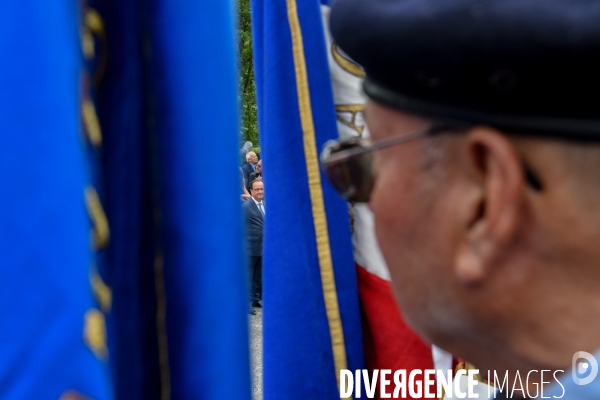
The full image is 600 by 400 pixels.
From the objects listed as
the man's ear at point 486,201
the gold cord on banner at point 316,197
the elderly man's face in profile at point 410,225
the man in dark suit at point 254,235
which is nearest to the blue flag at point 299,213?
the gold cord on banner at point 316,197

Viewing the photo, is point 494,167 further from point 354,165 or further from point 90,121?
point 90,121

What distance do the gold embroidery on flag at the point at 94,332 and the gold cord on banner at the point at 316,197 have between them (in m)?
0.57

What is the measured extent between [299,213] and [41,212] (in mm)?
576

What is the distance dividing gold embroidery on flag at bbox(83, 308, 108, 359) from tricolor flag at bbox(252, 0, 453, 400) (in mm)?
535

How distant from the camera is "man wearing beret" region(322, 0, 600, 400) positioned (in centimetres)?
49

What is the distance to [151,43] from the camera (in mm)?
664

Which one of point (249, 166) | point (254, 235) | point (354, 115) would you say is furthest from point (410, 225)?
point (249, 166)

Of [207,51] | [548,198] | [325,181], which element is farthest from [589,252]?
[325,181]

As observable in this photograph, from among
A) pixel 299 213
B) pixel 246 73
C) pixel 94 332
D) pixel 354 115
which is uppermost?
pixel 94 332

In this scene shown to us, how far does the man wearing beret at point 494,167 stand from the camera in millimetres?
494

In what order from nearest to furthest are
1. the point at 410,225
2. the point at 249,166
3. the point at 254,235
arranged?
A: 1. the point at 410,225
2. the point at 254,235
3. the point at 249,166

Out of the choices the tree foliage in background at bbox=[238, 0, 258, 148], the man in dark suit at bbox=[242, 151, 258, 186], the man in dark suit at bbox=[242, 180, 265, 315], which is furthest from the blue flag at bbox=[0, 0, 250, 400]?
the tree foliage in background at bbox=[238, 0, 258, 148]

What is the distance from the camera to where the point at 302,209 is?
1056 millimetres

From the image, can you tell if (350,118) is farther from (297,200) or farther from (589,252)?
(589,252)
